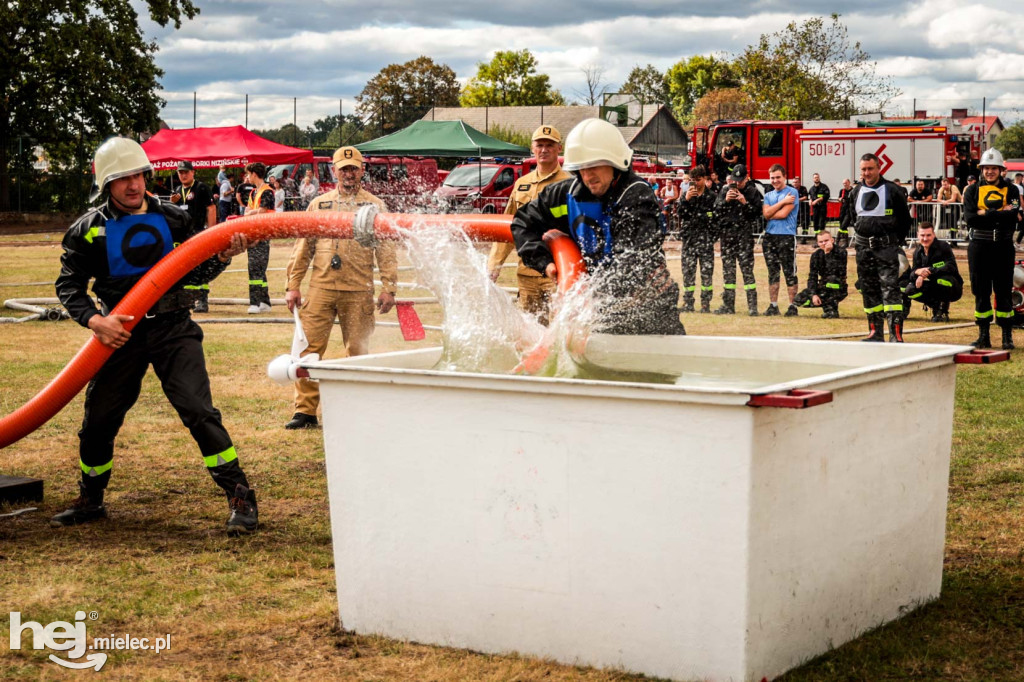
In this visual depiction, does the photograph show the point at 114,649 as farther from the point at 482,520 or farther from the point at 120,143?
the point at 120,143

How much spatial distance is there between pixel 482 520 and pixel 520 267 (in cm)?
363

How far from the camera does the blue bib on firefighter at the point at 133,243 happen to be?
5.96 metres

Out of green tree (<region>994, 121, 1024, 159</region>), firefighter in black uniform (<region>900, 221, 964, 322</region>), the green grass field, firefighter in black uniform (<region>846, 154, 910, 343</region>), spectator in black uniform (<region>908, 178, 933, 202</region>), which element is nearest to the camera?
the green grass field

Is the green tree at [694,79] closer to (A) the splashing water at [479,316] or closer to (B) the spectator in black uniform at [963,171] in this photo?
(B) the spectator in black uniform at [963,171]

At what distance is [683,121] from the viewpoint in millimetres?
107938

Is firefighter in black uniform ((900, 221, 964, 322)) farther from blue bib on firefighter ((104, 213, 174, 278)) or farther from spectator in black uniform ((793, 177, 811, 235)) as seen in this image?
spectator in black uniform ((793, 177, 811, 235))

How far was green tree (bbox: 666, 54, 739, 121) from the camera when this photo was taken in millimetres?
122713

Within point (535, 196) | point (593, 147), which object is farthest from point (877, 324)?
point (593, 147)

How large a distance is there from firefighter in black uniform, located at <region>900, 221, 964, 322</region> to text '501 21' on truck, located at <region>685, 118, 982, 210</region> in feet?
55.0

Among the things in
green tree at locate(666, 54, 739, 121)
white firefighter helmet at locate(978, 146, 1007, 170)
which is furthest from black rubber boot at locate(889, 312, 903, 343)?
green tree at locate(666, 54, 739, 121)

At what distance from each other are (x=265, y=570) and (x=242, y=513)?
746 millimetres

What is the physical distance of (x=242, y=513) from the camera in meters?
6.00

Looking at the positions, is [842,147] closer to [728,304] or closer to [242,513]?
[728,304]

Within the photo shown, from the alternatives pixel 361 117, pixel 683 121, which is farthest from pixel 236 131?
pixel 683 121
